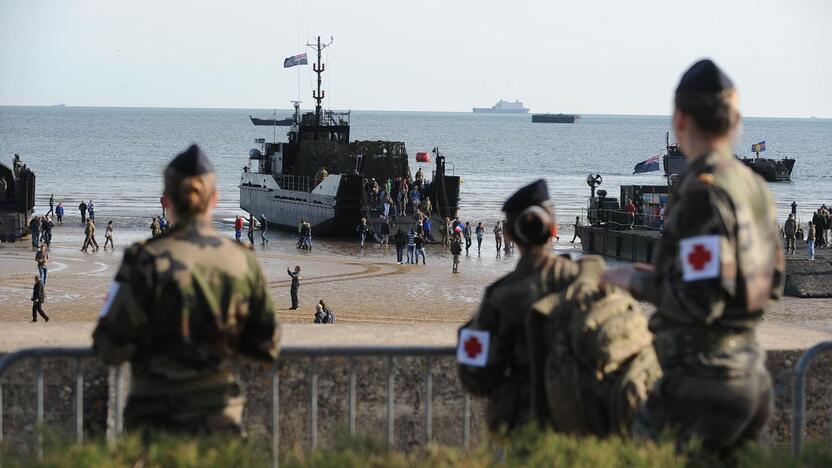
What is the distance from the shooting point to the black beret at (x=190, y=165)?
4574 mm

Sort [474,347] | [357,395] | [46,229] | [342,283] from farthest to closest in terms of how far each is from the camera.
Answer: [46,229] → [342,283] → [357,395] → [474,347]

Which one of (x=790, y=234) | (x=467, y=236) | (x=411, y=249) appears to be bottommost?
(x=411, y=249)

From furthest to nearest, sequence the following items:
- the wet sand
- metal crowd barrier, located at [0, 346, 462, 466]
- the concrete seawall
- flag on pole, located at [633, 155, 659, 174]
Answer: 1. flag on pole, located at [633, 155, 659, 174]
2. the wet sand
3. the concrete seawall
4. metal crowd barrier, located at [0, 346, 462, 466]

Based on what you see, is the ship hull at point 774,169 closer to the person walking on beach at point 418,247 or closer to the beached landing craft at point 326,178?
the beached landing craft at point 326,178

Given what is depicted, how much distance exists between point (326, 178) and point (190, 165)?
4700 cm

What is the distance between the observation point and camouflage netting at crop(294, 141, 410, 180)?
54.8 meters

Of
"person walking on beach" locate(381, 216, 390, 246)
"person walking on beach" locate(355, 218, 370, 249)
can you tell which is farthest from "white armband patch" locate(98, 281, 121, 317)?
"person walking on beach" locate(381, 216, 390, 246)

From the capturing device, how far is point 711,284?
13.7ft

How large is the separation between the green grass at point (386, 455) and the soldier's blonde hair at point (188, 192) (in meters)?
0.94

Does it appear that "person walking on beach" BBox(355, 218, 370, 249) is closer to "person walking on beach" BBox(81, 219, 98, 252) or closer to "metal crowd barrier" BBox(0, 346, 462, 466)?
"person walking on beach" BBox(81, 219, 98, 252)

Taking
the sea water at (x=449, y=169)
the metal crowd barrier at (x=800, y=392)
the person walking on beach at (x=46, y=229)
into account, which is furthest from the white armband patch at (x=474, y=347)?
the sea water at (x=449, y=169)

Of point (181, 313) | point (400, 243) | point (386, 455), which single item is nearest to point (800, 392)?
point (386, 455)

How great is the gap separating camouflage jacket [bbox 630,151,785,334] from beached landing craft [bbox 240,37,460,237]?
45363 millimetres

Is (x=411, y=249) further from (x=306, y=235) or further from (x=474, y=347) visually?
(x=474, y=347)
